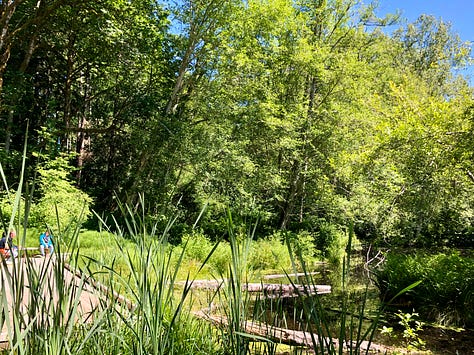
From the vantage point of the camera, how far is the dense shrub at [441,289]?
758cm

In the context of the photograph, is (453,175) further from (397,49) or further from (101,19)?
(397,49)

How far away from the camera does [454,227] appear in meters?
21.5

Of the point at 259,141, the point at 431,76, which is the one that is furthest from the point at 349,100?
the point at 431,76

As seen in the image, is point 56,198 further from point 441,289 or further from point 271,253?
point 441,289

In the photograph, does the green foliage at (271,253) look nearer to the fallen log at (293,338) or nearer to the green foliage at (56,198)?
the green foliage at (56,198)

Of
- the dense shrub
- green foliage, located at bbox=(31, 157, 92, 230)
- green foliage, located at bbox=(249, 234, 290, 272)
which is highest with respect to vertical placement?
green foliage, located at bbox=(31, 157, 92, 230)

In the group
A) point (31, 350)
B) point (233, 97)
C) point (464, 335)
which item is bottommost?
point (464, 335)

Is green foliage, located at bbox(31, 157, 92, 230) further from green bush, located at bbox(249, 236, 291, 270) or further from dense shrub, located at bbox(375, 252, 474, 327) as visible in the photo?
dense shrub, located at bbox(375, 252, 474, 327)

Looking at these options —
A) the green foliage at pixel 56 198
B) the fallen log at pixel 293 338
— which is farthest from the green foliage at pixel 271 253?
the fallen log at pixel 293 338

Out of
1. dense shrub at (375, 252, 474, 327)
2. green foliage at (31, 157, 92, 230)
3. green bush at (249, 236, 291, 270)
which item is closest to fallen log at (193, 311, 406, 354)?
dense shrub at (375, 252, 474, 327)

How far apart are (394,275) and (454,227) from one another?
48.4ft

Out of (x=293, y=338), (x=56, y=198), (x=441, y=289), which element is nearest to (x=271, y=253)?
(x=441, y=289)

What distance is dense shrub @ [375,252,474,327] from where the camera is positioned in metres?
7.58

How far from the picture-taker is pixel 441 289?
8055mm
